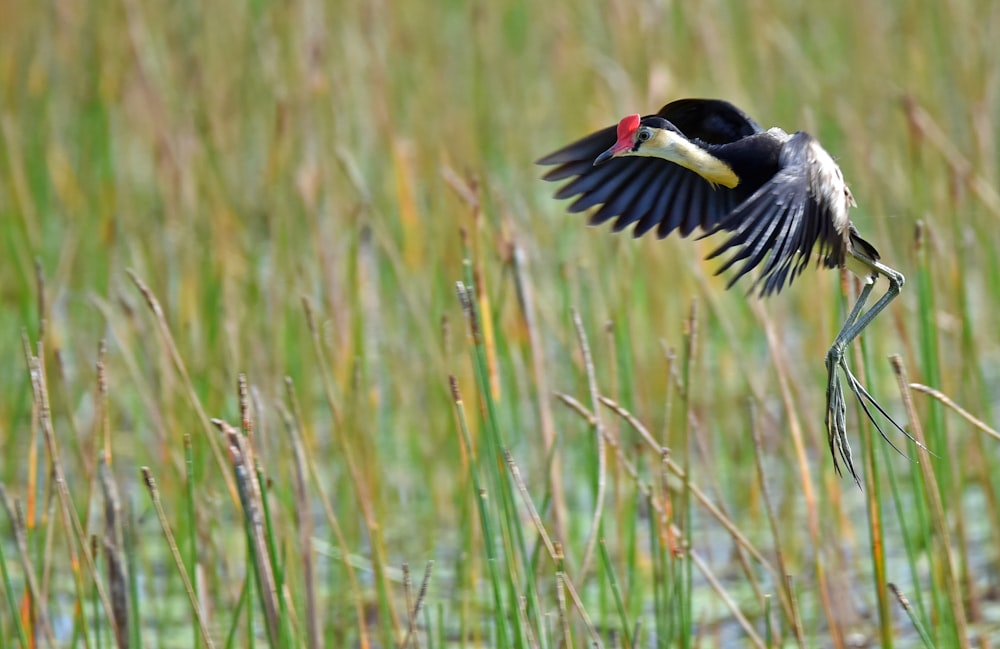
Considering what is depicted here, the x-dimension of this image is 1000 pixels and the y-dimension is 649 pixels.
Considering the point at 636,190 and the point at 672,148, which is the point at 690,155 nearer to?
the point at 672,148

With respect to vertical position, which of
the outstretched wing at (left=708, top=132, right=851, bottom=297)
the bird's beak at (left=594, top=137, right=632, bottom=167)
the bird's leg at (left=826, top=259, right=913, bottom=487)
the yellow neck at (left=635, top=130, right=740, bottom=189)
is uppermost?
the bird's beak at (left=594, top=137, right=632, bottom=167)

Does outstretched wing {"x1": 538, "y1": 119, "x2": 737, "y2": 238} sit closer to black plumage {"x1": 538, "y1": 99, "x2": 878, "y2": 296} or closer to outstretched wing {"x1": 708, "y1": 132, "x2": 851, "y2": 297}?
black plumage {"x1": 538, "y1": 99, "x2": 878, "y2": 296}

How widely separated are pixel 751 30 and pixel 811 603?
5.56 ft

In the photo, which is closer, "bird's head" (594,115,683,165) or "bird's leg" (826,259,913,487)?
"bird's leg" (826,259,913,487)

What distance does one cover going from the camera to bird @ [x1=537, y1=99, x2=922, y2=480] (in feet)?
5.28

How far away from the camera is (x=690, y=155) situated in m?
1.86

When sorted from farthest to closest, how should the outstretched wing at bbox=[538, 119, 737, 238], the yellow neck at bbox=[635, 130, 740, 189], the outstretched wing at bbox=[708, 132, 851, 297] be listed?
the outstretched wing at bbox=[538, 119, 737, 238] < the yellow neck at bbox=[635, 130, 740, 189] < the outstretched wing at bbox=[708, 132, 851, 297]

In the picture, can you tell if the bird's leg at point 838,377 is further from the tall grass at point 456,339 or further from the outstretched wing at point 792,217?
the tall grass at point 456,339

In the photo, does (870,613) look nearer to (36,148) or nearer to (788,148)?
(788,148)

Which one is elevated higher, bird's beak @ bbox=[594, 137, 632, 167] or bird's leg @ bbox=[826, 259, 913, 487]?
bird's beak @ bbox=[594, 137, 632, 167]

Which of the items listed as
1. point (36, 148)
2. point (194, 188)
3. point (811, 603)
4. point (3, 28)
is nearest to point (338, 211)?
point (194, 188)

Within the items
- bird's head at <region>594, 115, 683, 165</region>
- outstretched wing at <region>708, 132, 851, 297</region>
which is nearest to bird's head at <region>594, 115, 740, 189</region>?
bird's head at <region>594, 115, 683, 165</region>

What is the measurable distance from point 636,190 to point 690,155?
26 cm

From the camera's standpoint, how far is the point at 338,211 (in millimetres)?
3492
